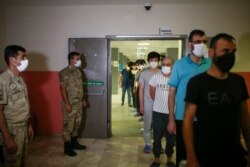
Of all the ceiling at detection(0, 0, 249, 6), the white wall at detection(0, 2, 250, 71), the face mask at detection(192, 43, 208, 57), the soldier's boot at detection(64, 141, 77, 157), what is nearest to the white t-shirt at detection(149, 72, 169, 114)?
the face mask at detection(192, 43, 208, 57)

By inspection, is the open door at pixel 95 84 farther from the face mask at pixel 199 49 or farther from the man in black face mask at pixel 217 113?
the man in black face mask at pixel 217 113

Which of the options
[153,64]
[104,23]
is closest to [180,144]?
[153,64]

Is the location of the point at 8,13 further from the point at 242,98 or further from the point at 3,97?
the point at 242,98

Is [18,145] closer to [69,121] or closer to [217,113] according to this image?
[69,121]

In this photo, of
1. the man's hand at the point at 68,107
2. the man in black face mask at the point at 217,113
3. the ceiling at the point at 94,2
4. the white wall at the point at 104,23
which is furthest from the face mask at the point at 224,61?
the white wall at the point at 104,23

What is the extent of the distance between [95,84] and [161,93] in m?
1.90

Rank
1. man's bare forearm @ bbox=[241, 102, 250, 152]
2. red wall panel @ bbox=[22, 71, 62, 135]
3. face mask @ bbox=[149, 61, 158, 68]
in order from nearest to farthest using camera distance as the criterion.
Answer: man's bare forearm @ bbox=[241, 102, 250, 152] < face mask @ bbox=[149, 61, 158, 68] < red wall panel @ bbox=[22, 71, 62, 135]

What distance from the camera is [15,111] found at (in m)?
2.55

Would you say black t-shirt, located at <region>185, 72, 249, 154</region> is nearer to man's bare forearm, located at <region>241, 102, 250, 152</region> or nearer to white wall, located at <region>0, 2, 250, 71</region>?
man's bare forearm, located at <region>241, 102, 250, 152</region>

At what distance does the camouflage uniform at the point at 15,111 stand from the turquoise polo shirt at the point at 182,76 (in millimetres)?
1493

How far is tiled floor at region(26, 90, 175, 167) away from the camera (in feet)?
12.7

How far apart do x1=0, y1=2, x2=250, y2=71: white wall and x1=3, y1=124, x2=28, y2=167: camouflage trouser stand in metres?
2.84

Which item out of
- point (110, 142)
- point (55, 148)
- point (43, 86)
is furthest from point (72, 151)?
point (43, 86)

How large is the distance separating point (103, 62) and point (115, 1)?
3.75ft
